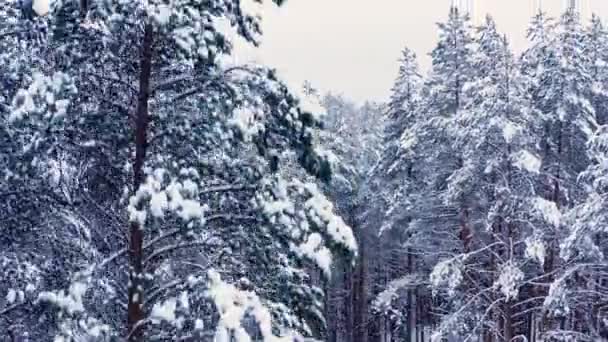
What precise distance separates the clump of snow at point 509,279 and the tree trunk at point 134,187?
37.6 feet

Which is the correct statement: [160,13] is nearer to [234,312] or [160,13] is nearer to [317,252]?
[317,252]

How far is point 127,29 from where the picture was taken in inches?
314

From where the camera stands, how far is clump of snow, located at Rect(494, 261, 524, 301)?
17281 millimetres

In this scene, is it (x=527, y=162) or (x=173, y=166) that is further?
(x=527, y=162)

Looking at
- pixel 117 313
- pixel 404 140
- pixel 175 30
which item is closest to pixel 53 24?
pixel 175 30

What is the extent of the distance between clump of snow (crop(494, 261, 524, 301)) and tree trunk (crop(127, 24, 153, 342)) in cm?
1145

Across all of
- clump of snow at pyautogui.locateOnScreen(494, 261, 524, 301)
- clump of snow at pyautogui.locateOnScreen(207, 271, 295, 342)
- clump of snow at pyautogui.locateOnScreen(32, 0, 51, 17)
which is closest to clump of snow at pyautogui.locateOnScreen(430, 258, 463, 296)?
clump of snow at pyautogui.locateOnScreen(494, 261, 524, 301)

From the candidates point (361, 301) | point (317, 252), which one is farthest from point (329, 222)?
point (361, 301)

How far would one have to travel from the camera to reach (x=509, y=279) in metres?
17.5

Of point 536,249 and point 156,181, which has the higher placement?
point 536,249

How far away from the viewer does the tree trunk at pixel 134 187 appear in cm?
801

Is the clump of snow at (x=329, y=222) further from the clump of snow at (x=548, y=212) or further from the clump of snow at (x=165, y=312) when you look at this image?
the clump of snow at (x=548, y=212)

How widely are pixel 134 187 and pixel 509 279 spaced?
12.2 metres

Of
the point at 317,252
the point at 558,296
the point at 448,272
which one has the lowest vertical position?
the point at 317,252
